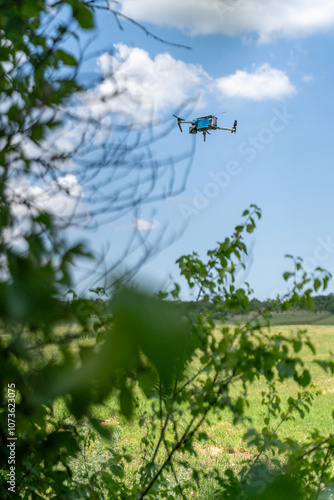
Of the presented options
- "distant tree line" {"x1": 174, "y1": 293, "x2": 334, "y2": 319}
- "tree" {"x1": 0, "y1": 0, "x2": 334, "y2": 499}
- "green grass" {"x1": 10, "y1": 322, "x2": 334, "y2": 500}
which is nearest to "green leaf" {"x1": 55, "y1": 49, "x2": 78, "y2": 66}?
"tree" {"x1": 0, "y1": 0, "x2": 334, "y2": 499}

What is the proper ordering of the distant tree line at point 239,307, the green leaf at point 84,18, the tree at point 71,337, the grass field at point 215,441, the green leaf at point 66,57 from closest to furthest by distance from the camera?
1. the tree at point 71,337
2. the green leaf at point 84,18
3. the green leaf at point 66,57
4. the distant tree line at point 239,307
5. the grass field at point 215,441

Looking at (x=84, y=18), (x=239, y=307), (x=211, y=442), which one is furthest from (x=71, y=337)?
(x=211, y=442)

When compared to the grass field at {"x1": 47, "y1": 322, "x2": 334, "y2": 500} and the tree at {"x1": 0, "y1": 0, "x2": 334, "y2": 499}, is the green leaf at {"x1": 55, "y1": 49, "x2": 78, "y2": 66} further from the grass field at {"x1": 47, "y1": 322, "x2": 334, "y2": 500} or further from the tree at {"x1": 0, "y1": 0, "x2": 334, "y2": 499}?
the grass field at {"x1": 47, "y1": 322, "x2": 334, "y2": 500}

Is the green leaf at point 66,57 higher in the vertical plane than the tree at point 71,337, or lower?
higher

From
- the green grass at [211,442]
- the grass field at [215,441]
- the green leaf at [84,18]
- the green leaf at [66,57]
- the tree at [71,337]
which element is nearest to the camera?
the tree at [71,337]

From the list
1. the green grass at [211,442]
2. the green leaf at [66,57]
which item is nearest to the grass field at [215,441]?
the green grass at [211,442]

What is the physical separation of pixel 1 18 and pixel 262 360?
135cm

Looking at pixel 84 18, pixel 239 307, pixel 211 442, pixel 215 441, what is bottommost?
pixel 215 441

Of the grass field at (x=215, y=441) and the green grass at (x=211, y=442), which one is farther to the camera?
the grass field at (x=215, y=441)

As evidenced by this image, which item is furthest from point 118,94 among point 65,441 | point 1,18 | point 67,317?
point 67,317

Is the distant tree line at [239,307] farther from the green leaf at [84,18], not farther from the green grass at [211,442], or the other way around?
the green leaf at [84,18]

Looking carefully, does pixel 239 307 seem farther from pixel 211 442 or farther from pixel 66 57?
pixel 211 442

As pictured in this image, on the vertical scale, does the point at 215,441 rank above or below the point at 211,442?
below

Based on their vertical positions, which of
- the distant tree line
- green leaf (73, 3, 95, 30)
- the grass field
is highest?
green leaf (73, 3, 95, 30)
